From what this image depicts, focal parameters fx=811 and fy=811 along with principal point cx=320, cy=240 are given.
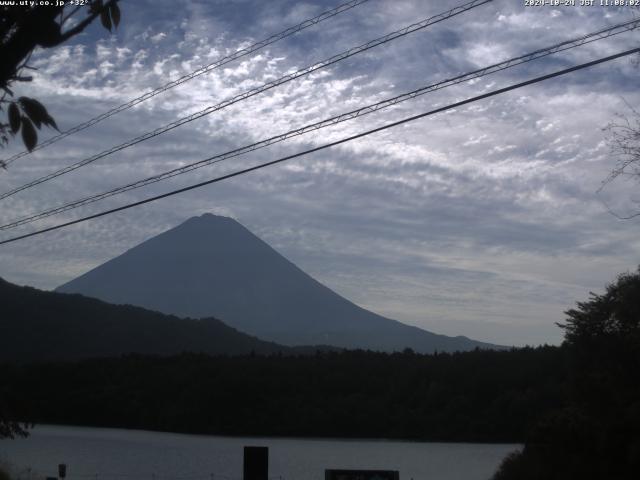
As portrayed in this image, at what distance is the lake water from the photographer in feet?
139

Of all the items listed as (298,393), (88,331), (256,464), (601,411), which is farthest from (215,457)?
(88,331)

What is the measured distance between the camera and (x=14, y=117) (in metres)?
3.92

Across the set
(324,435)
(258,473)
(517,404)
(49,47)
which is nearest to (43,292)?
(324,435)

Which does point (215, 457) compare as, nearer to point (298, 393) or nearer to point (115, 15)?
point (298, 393)

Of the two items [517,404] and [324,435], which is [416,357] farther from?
[517,404]

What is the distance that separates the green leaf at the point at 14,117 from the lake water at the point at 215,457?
32157 mm

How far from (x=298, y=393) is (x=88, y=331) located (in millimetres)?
29174

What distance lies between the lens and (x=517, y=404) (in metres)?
66.1

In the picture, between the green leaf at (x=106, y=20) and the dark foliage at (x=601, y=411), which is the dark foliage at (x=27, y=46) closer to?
the green leaf at (x=106, y=20)

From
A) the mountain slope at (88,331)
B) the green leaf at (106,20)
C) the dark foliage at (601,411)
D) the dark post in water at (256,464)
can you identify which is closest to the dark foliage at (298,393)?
the mountain slope at (88,331)

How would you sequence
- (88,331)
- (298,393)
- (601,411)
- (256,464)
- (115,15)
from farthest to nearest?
(88,331), (298,393), (601,411), (256,464), (115,15)

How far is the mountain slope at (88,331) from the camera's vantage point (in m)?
83.9

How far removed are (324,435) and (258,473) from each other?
66.8 m

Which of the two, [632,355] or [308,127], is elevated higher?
[308,127]
